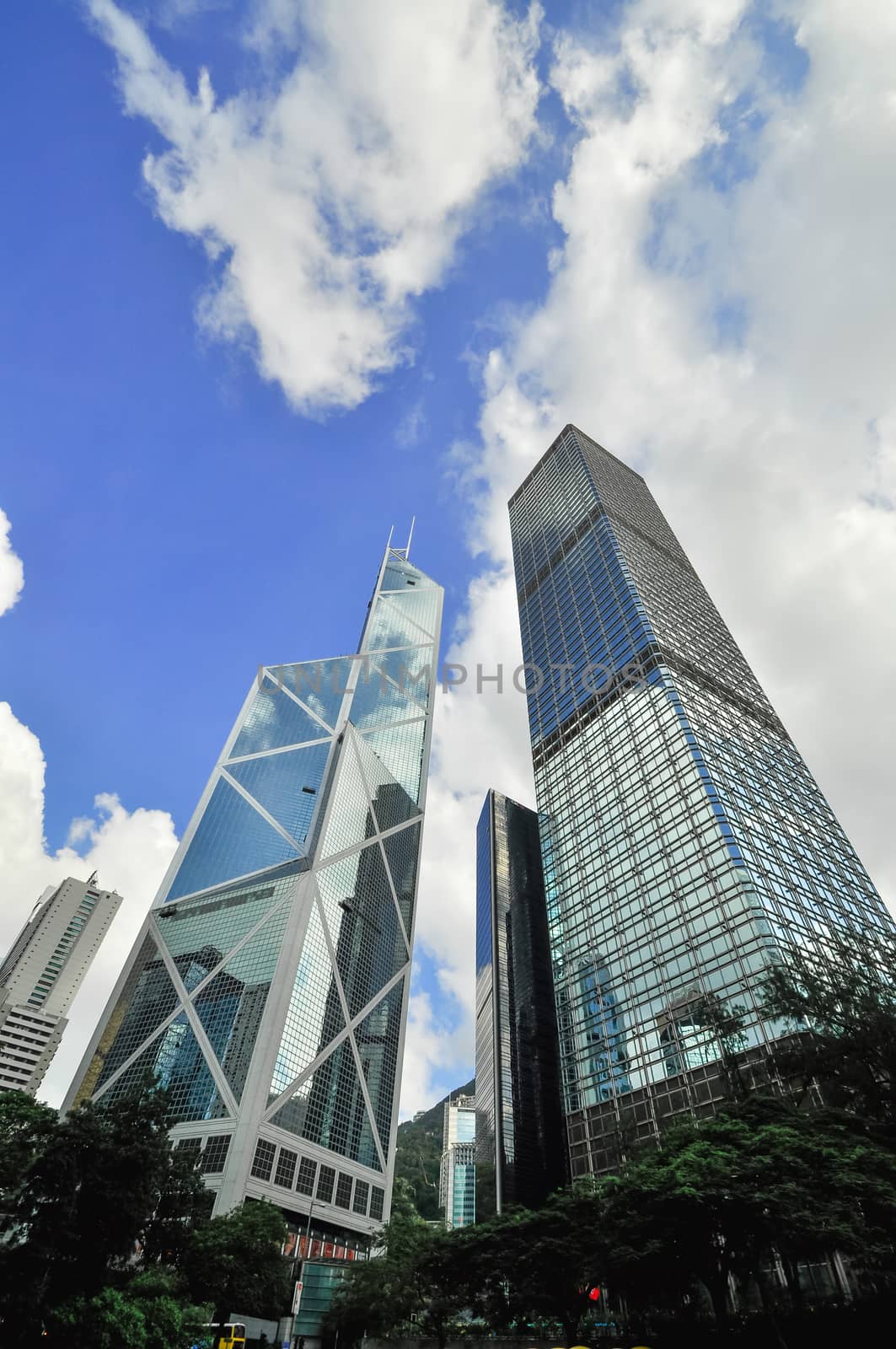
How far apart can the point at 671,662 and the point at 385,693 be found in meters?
63.6

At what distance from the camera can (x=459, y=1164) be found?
142 m

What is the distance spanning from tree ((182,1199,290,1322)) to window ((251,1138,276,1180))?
1877 centimetres

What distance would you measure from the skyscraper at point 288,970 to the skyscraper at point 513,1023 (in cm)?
1281

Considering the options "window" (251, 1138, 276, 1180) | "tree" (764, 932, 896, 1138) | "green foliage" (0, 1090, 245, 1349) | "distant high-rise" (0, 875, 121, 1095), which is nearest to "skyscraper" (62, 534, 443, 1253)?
"window" (251, 1138, 276, 1180)

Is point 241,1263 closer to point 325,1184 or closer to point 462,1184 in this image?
point 325,1184

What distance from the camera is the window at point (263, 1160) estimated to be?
63594mm

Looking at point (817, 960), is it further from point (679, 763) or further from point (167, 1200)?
point (167, 1200)

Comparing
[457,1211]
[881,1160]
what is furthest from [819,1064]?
[457,1211]

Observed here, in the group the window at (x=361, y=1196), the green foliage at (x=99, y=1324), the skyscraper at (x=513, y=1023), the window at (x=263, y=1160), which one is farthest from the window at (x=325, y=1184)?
the green foliage at (x=99, y=1324)

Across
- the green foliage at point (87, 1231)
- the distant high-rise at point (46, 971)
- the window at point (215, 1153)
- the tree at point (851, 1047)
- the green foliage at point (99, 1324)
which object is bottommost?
the green foliage at point (99, 1324)

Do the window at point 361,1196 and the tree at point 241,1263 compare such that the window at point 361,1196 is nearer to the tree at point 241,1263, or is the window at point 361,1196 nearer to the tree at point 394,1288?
the tree at point 241,1263

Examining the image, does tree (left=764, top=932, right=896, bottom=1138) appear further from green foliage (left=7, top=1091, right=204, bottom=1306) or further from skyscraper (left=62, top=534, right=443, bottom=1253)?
skyscraper (left=62, top=534, right=443, bottom=1253)

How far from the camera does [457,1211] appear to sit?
5108 inches

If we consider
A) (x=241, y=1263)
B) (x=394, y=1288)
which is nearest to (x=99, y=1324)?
(x=241, y=1263)
